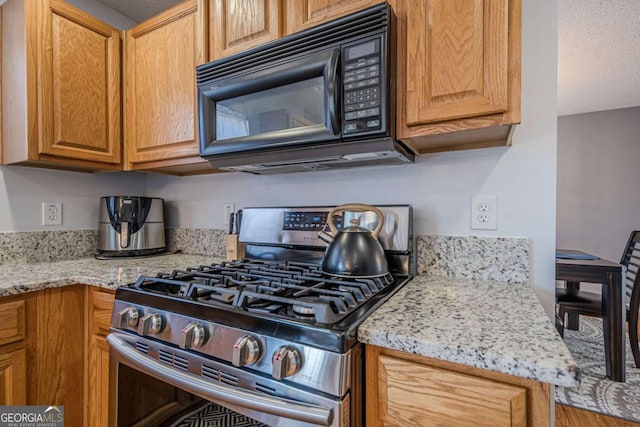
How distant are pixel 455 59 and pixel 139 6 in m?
1.86

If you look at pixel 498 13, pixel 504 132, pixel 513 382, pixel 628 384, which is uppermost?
pixel 498 13

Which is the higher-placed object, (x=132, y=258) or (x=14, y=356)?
(x=132, y=258)

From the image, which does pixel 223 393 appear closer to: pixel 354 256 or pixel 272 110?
pixel 354 256

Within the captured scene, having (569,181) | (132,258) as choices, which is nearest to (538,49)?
(132,258)

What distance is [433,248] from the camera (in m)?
1.22

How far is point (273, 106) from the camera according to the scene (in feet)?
3.83

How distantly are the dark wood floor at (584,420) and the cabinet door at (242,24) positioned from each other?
2.29m

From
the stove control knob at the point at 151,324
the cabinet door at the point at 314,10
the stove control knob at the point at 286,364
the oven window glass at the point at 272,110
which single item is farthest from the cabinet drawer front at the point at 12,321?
the cabinet door at the point at 314,10

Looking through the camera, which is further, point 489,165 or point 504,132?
point 489,165

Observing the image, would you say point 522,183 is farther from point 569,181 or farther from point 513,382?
point 569,181

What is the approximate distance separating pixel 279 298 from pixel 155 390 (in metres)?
0.58

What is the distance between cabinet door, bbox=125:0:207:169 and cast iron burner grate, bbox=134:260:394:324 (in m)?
0.63

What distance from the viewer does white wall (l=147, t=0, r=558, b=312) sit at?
41.7 inches

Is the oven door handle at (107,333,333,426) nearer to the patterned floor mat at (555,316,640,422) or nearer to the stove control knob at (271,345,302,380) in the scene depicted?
the stove control knob at (271,345,302,380)
